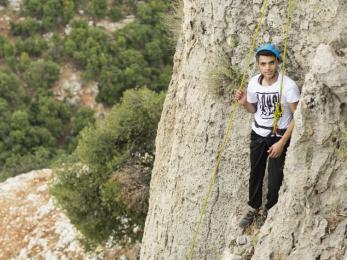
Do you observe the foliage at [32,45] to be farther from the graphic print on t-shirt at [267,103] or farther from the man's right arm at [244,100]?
the graphic print on t-shirt at [267,103]

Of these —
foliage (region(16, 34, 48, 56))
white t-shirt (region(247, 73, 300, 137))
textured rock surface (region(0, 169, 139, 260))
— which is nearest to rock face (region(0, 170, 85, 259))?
textured rock surface (region(0, 169, 139, 260))

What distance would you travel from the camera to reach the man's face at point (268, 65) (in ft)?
19.7

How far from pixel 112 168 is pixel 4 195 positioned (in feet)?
20.8

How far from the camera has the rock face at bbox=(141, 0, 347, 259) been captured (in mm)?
5523

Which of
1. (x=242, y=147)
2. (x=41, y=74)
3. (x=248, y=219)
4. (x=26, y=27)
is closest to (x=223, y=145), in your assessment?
(x=242, y=147)

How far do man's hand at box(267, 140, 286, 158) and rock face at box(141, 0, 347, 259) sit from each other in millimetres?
314

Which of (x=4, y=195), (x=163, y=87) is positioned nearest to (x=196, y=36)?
(x=4, y=195)

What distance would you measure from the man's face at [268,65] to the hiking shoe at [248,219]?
6.31 feet

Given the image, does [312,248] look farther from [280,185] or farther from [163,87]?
[163,87]

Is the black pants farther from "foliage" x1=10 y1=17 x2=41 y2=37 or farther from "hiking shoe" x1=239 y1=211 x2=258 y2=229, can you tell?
"foliage" x1=10 y1=17 x2=41 y2=37

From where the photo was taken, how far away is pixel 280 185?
6426 millimetres

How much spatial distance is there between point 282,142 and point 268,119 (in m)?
0.34

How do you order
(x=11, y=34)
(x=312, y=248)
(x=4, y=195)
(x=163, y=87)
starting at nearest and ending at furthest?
(x=312, y=248) < (x=4, y=195) < (x=163, y=87) < (x=11, y=34)

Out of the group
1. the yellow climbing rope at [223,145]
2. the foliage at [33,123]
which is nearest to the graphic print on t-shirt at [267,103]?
the yellow climbing rope at [223,145]
